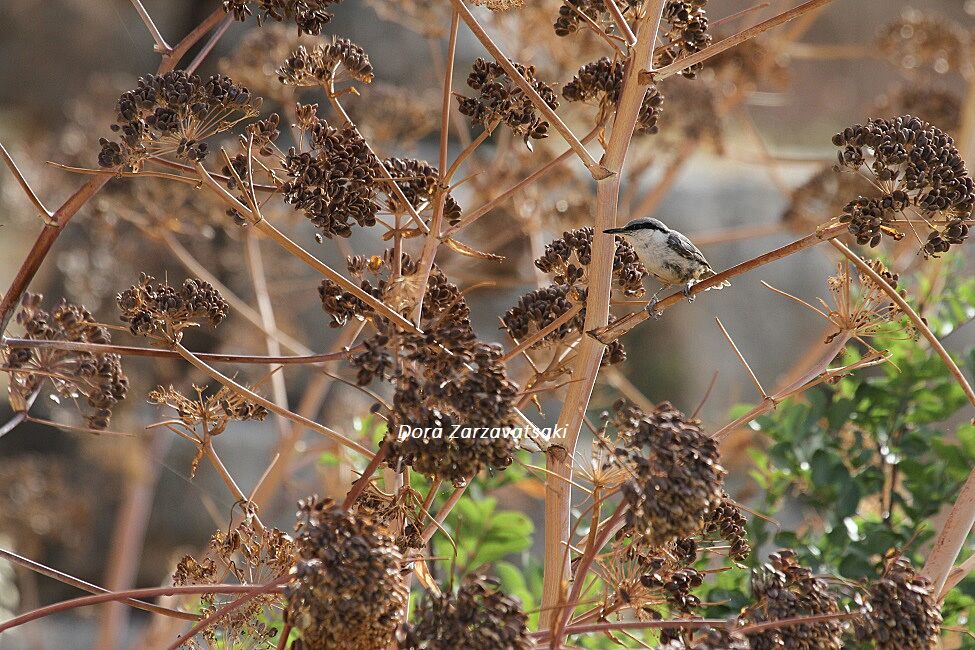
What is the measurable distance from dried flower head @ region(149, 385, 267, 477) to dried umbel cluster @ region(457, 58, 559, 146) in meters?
0.38

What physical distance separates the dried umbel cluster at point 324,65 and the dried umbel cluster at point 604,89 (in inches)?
9.0

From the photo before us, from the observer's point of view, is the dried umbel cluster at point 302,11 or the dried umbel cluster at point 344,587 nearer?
the dried umbel cluster at point 344,587

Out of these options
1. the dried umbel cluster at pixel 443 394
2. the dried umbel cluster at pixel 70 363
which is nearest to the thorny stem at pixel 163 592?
the dried umbel cluster at pixel 443 394

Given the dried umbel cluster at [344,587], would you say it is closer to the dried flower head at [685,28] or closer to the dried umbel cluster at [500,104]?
the dried umbel cluster at [500,104]

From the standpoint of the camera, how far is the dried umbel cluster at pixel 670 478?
70 centimetres

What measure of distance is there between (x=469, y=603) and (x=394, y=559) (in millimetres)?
65

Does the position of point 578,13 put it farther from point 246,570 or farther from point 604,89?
point 246,570

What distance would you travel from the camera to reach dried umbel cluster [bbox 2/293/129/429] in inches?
40.5

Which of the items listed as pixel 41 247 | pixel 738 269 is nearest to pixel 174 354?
pixel 41 247

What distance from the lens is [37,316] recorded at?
41.6 inches

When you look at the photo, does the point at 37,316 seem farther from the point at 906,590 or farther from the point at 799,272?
the point at 799,272

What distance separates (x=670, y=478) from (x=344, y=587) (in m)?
0.25

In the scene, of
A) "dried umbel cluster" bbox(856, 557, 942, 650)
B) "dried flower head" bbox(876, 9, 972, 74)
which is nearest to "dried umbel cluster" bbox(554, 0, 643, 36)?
"dried umbel cluster" bbox(856, 557, 942, 650)

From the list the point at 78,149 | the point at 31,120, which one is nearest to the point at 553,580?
the point at 78,149
